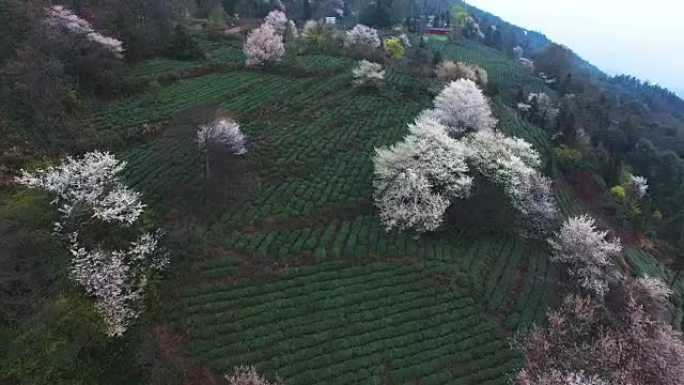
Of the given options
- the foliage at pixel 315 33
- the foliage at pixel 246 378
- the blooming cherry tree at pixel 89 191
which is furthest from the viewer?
the foliage at pixel 315 33

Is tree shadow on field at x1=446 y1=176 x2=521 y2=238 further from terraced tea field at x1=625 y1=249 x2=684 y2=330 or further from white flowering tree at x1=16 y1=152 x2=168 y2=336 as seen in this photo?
white flowering tree at x1=16 y1=152 x2=168 y2=336

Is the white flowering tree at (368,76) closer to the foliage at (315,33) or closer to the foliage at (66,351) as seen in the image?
the foliage at (315,33)

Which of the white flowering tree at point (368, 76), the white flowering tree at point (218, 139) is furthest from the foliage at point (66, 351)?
the white flowering tree at point (368, 76)

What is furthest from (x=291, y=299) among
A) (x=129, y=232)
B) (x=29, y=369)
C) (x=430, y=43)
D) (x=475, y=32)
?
(x=475, y=32)

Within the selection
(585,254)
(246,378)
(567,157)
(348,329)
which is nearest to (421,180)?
(585,254)

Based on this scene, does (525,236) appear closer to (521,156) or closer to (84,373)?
(521,156)
